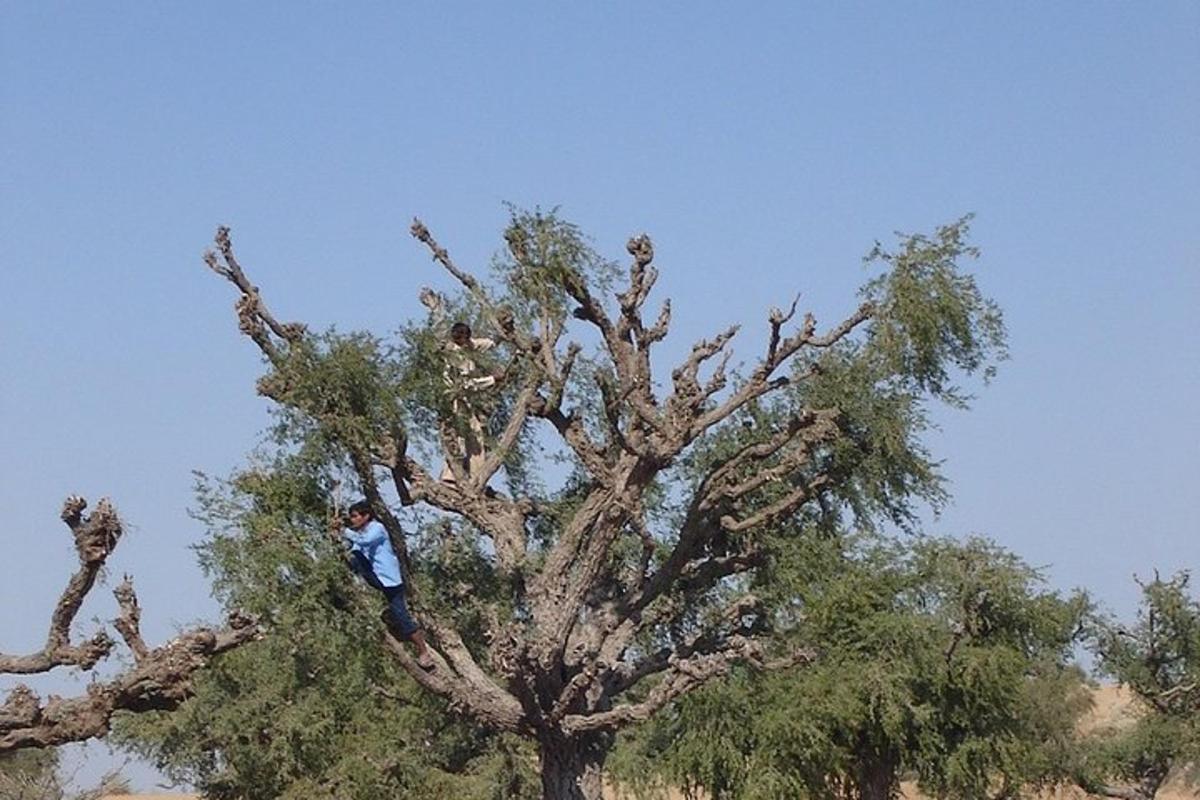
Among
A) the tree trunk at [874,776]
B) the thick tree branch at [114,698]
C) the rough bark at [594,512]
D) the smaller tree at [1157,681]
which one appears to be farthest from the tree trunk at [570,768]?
the smaller tree at [1157,681]

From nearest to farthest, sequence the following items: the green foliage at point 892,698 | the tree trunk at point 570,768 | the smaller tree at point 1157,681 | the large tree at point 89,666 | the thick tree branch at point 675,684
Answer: the large tree at point 89,666
the thick tree branch at point 675,684
the tree trunk at point 570,768
the green foliage at point 892,698
the smaller tree at point 1157,681

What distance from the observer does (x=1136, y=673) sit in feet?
147

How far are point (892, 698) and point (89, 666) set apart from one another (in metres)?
20.6

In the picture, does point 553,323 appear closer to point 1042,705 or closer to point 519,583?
point 519,583

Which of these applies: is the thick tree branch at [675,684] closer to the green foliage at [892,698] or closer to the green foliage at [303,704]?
the green foliage at [303,704]

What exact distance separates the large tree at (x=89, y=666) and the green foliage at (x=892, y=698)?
1810cm

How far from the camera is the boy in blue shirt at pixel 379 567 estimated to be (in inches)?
903

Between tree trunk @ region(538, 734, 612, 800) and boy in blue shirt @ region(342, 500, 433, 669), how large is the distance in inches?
82.3

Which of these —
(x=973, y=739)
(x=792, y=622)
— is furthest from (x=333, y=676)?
(x=973, y=739)

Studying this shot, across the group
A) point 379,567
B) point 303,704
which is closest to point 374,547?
point 379,567

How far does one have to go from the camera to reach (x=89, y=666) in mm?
15031

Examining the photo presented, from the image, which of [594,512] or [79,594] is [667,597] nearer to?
[594,512]

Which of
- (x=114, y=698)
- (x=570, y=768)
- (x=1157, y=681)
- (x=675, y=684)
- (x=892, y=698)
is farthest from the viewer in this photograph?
(x=1157, y=681)

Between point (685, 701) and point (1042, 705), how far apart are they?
16.3 m
